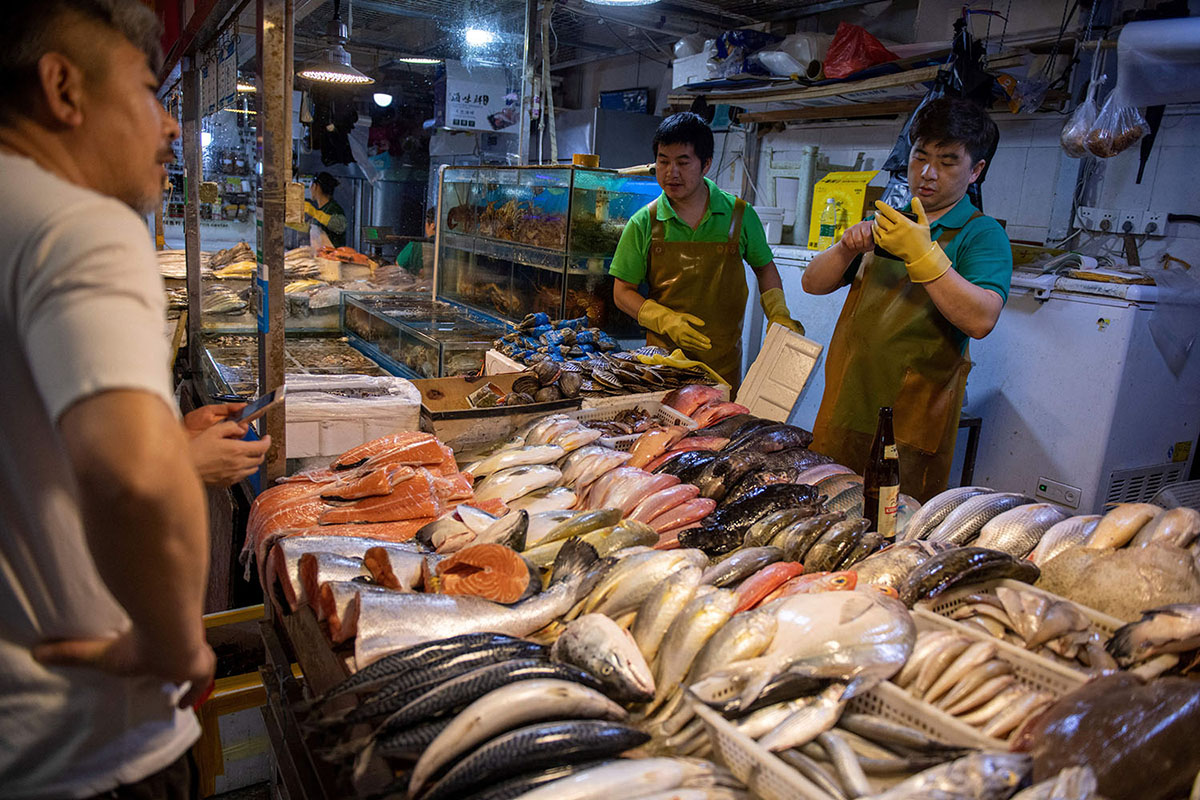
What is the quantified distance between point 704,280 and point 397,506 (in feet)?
9.11

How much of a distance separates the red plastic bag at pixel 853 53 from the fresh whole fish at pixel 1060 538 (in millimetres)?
5043

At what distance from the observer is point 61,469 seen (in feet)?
3.72

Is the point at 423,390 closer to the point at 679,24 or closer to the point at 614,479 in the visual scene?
the point at 614,479

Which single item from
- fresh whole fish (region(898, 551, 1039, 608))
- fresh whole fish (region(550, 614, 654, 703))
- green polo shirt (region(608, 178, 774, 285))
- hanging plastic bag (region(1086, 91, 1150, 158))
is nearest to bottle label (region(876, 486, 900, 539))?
fresh whole fish (region(898, 551, 1039, 608))

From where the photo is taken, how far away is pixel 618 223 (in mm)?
5336

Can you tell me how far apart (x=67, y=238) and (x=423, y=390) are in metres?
2.75

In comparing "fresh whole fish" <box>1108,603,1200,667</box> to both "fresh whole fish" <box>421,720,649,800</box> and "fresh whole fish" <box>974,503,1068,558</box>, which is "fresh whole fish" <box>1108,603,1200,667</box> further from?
"fresh whole fish" <box>421,720,649,800</box>

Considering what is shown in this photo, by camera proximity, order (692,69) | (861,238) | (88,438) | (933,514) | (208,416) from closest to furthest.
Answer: (88,438), (208,416), (933,514), (861,238), (692,69)

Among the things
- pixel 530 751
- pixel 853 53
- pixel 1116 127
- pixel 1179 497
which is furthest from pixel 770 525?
pixel 853 53

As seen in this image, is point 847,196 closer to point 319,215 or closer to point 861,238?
point 861,238

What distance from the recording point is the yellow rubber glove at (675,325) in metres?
4.39

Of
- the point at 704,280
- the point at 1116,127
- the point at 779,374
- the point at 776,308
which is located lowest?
the point at 779,374

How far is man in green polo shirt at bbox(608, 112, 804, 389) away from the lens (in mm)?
4609

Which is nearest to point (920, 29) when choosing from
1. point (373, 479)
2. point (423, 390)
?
point (423, 390)
